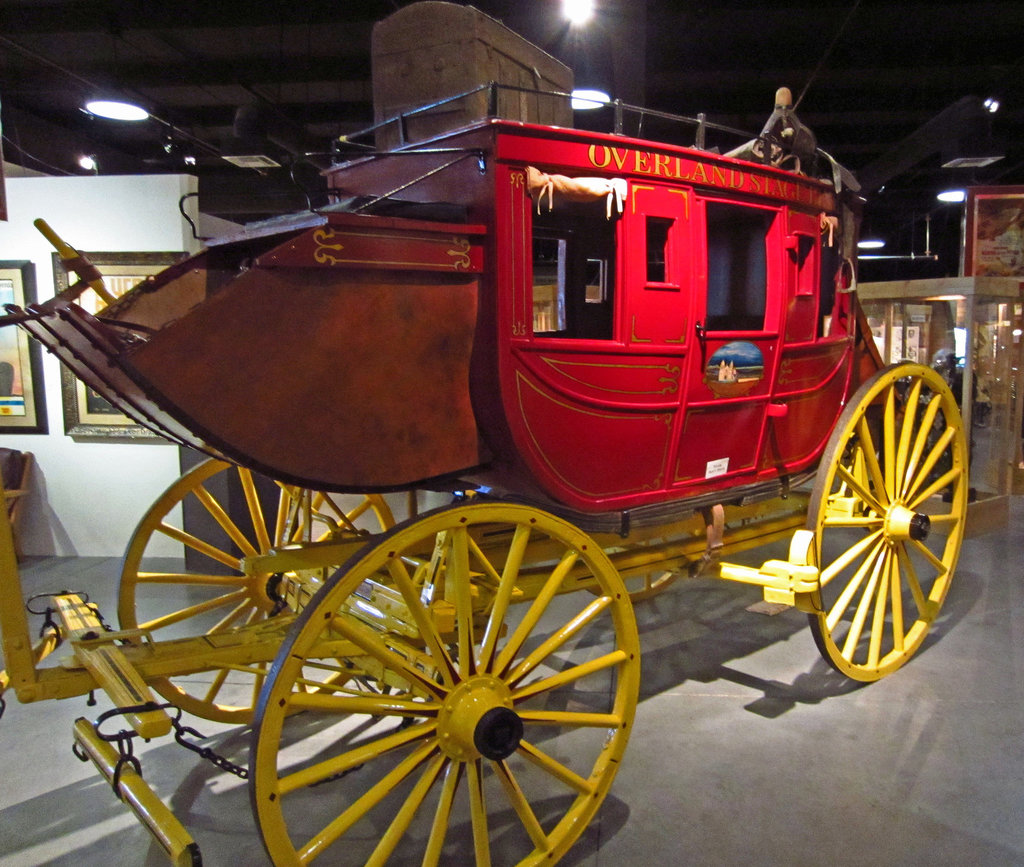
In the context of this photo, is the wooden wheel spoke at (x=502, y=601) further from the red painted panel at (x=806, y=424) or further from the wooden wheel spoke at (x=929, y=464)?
the wooden wheel spoke at (x=929, y=464)

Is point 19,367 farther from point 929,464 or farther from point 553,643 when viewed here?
point 929,464

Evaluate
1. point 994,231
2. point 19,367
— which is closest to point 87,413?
point 19,367

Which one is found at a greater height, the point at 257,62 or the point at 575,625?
the point at 257,62

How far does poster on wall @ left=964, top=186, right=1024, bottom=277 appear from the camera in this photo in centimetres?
674

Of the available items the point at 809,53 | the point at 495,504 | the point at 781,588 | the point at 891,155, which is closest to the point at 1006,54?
the point at 809,53

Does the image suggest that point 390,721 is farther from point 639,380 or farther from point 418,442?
point 639,380

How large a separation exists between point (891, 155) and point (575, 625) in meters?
7.86

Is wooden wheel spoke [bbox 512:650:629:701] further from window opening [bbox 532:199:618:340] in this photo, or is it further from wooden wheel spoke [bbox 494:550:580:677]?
window opening [bbox 532:199:618:340]

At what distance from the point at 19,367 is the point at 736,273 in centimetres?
421

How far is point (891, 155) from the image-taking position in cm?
805

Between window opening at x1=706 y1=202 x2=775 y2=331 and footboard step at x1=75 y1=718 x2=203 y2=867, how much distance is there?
8.75 ft

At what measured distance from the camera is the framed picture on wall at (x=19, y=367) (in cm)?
461

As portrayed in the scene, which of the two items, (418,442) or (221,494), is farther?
(221,494)

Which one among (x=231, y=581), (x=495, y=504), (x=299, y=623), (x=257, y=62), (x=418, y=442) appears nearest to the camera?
(x=299, y=623)
